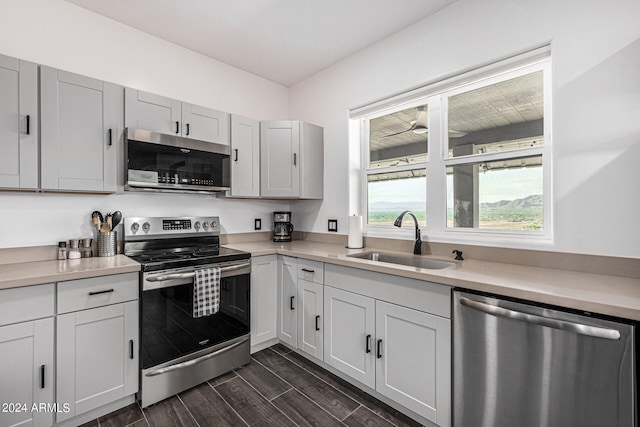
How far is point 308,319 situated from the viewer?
233 cm

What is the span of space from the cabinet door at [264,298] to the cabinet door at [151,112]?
49.0 inches

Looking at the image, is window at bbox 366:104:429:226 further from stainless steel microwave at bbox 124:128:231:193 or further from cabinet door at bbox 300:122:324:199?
stainless steel microwave at bbox 124:128:231:193

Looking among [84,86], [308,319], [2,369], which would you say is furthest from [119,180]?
[308,319]

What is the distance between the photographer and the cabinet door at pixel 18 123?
166cm

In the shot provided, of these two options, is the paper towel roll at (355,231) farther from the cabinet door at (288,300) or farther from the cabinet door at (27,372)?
the cabinet door at (27,372)

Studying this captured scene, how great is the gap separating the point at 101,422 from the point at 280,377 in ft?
3.54

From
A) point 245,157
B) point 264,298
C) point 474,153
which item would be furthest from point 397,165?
point 264,298

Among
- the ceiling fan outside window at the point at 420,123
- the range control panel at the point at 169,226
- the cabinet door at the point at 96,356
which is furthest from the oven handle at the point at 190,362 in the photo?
the ceiling fan outside window at the point at 420,123

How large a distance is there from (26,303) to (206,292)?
35.3 inches

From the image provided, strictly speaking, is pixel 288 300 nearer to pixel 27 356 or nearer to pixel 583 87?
pixel 27 356

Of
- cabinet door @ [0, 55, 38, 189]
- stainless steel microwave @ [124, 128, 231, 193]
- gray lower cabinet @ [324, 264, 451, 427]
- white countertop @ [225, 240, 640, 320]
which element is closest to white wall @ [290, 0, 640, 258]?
white countertop @ [225, 240, 640, 320]

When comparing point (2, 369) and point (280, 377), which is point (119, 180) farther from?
point (280, 377)

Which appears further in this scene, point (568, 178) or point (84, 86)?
point (84, 86)

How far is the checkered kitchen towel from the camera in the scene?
2006 millimetres
